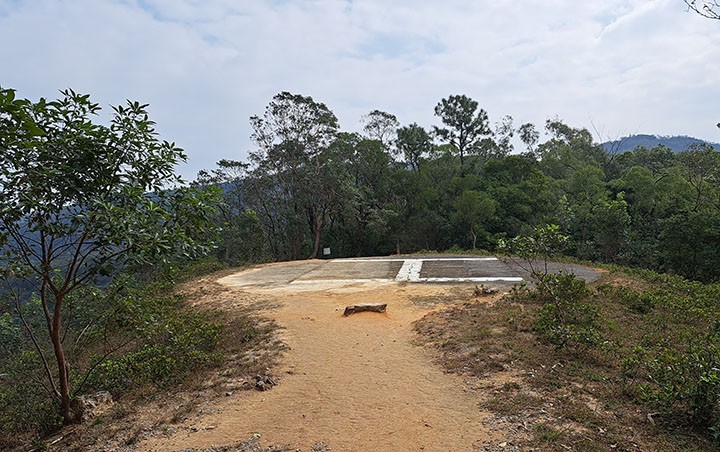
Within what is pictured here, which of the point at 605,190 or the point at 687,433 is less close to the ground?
the point at 605,190

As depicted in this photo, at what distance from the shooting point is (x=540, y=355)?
15.9ft

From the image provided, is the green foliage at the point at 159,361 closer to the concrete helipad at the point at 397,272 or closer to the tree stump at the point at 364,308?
the tree stump at the point at 364,308

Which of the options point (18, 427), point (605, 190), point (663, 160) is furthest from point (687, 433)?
point (663, 160)

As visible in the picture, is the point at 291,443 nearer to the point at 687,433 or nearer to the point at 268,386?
the point at 268,386

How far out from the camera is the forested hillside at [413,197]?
19.9m

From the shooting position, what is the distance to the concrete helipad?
10537 mm

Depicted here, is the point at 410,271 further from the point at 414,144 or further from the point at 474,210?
the point at 414,144

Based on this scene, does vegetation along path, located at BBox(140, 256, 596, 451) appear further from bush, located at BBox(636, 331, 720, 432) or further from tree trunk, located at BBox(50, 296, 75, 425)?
bush, located at BBox(636, 331, 720, 432)

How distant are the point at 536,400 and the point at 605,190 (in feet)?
80.4

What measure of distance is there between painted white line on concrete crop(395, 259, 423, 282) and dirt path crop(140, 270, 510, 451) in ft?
14.5

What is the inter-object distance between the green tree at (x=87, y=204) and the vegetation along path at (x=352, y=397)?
1.56m

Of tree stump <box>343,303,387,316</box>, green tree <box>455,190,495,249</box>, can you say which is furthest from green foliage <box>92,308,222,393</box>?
green tree <box>455,190,495,249</box>

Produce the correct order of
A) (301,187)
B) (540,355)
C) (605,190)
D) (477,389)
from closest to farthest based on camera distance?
(477,389), (540,355), (301,187), (605,190)

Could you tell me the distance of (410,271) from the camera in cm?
1215
